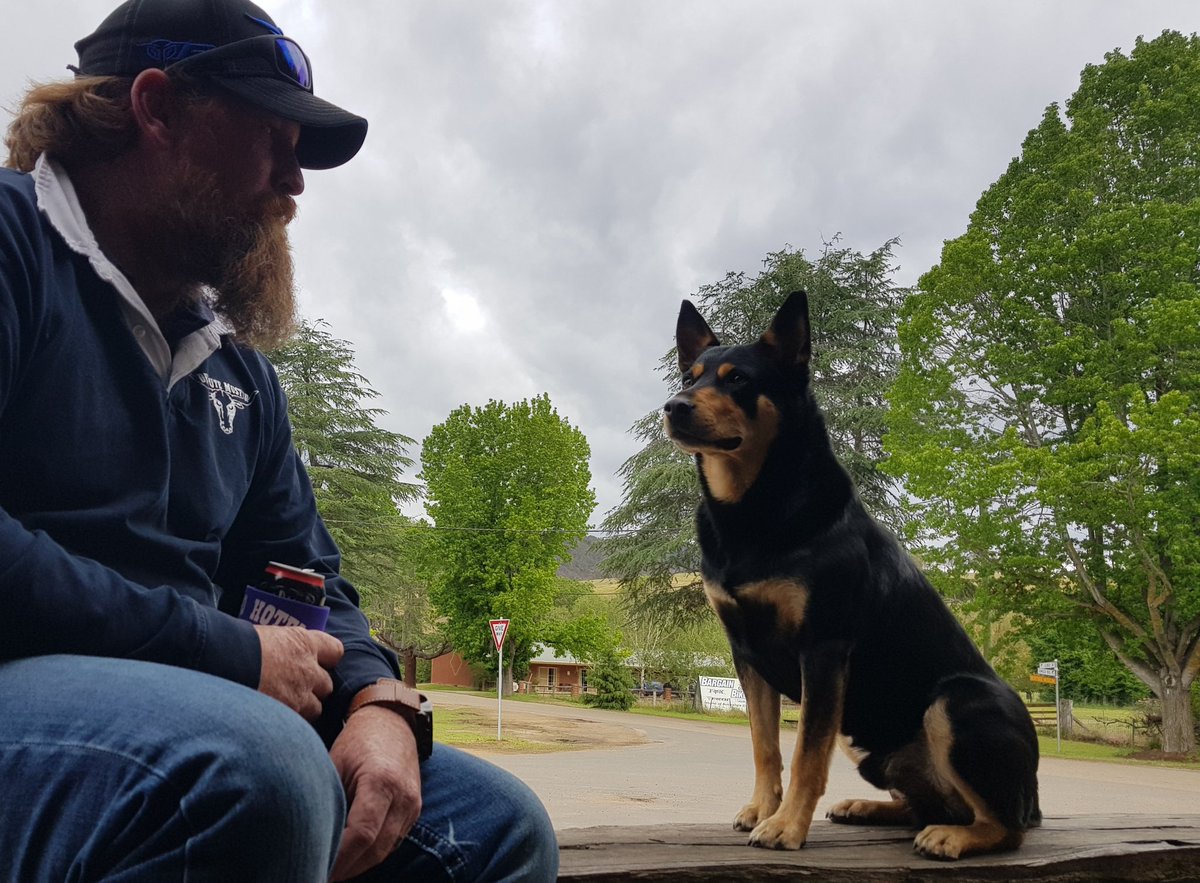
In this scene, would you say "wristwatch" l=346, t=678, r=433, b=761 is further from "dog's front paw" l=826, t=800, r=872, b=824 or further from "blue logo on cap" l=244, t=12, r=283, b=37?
"dog's front paw" l=826, t=800, r=872, b=824

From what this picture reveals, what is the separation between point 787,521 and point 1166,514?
1640 cm

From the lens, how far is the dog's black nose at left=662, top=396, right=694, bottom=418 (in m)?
2.57

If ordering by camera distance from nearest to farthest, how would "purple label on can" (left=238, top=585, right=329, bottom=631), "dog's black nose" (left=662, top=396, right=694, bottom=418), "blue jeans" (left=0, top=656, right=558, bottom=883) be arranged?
"blue jeans" (left=0, top=656, right=558, bottom=883) < "purple label on can" (left=238, top=585, right=329, bottom=631) < "dog's black nose" (left=662, top=396, right=694, bottom=418)

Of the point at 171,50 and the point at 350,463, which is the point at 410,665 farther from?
the point at 171,50

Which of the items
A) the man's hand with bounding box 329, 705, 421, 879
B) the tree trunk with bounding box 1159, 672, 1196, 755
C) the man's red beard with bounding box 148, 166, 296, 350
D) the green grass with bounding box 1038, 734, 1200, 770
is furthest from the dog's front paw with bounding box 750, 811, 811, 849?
the tree trunk with bounding box 1159, 672, 1196, 755

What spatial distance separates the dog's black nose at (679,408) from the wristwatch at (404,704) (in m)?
1.15

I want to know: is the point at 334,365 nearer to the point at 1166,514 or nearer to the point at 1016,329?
the point at 1016,329

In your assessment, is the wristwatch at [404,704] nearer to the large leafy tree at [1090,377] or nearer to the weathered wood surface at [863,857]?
the weathered wood surface at [863,857]

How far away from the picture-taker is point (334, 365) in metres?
28.1

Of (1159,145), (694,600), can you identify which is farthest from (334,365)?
(1159,145)

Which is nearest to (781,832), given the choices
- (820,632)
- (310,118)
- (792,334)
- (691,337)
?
(820,632)

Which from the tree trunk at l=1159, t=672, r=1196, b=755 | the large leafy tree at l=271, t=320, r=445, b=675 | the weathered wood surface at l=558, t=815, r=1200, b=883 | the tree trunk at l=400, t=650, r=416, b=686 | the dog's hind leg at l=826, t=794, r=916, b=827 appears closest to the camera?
the weathered wood surface at l=558, t=815, r=1200, b=883

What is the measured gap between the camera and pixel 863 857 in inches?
91.0

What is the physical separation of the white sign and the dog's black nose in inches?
1146
